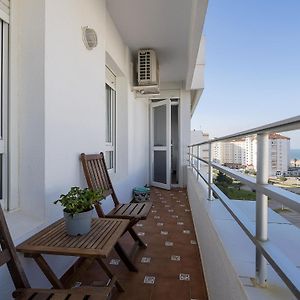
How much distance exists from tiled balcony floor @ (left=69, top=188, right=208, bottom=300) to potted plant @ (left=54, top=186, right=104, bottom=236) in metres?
0.64

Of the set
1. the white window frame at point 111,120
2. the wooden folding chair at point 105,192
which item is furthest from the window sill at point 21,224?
the white window frame at point 111,120

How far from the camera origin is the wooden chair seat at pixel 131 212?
2.07 meters

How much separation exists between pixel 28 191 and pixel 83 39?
1417 mm

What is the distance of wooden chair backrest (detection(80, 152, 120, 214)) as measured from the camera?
6.92ft

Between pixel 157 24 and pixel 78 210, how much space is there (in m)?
2.96

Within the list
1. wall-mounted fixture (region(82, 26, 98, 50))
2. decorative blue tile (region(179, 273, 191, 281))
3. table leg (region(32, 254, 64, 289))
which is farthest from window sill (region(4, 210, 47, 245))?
wall-mounted fixture (region(82, 26, 98, 50))

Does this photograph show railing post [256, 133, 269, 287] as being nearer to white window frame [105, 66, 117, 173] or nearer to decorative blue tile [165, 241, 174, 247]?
decorative blue tile [165, 241, 174, 247]

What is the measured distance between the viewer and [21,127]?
1.62 metres

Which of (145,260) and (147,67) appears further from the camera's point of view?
(147,67)

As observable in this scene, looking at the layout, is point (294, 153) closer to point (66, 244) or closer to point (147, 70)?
point (66, 244)

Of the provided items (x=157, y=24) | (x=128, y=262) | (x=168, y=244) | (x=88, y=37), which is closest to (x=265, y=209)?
(x=128, y=262)

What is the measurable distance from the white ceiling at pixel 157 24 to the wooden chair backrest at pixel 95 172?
189 cm

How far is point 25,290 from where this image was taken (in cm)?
104

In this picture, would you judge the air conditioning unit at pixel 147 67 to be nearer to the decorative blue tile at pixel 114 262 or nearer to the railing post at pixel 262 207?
the decorative blue tile at pixel 114 262
